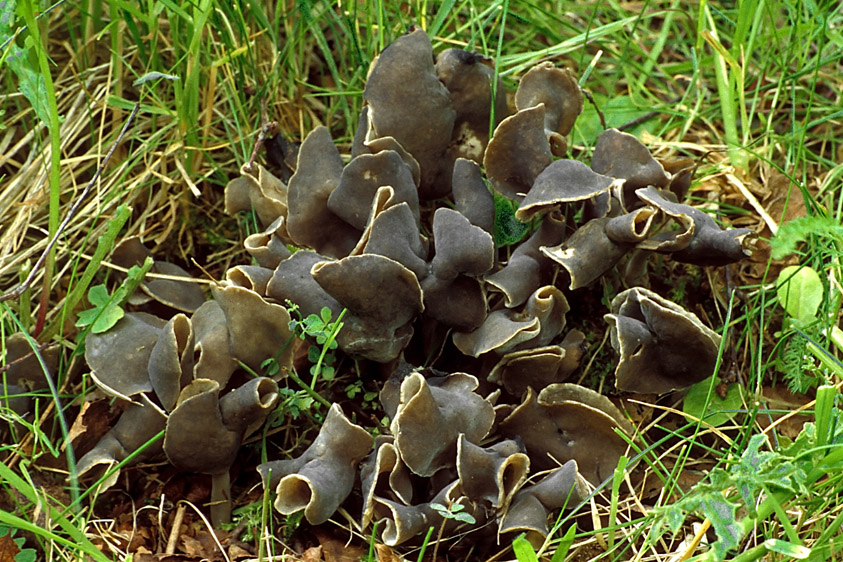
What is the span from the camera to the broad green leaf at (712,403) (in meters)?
2.48

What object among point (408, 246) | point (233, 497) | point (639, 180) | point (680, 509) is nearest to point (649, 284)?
point (639, 180)

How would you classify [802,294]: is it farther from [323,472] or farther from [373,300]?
[323,472]

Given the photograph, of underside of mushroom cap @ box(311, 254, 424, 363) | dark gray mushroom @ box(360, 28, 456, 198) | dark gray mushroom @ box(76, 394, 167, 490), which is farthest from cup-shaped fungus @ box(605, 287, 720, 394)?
dark gray mushroom @ box(76, 394, 167, 490)

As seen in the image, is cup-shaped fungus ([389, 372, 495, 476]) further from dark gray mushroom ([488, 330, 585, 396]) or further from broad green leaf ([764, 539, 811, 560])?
broad green leaf ([764, 539, 811, 560])

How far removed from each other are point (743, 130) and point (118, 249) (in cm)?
230

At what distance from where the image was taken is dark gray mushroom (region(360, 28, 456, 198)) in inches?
98.8

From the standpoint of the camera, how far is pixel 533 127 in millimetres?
2447

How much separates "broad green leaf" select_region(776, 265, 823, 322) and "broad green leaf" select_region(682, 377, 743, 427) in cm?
30

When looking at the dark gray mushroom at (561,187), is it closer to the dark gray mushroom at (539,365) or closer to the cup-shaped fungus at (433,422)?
the dark gray mushroom at (539,365)

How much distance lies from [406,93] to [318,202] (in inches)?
17.2

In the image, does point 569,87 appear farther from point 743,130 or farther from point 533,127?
point 743,130

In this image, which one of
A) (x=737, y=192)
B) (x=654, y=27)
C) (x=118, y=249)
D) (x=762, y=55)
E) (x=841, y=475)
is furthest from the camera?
(x=654, y=27)

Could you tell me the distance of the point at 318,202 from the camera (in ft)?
8.24

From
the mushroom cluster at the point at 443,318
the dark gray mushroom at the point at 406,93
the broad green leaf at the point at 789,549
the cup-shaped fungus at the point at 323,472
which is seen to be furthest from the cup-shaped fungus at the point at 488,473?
the dark gray mushroom at the point at 406,93
